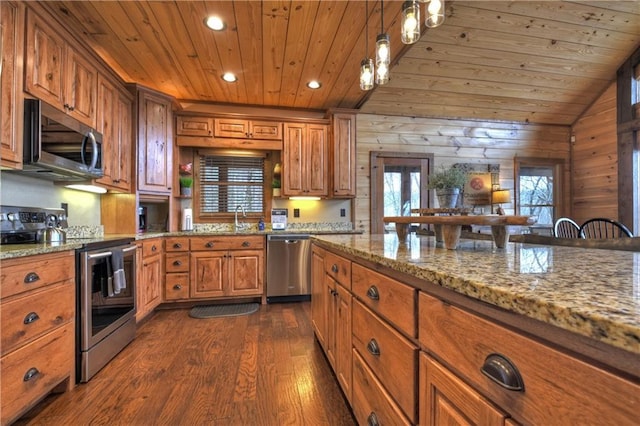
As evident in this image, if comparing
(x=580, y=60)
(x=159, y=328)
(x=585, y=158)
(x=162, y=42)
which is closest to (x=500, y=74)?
(x=580, y=60)

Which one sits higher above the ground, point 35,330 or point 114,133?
point 114,133

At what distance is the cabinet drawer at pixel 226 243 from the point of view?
336 cm

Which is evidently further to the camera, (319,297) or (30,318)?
(319,297)

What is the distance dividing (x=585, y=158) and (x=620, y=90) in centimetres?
101

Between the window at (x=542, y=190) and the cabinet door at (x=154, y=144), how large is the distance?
5.17m

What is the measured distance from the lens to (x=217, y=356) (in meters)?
2.19

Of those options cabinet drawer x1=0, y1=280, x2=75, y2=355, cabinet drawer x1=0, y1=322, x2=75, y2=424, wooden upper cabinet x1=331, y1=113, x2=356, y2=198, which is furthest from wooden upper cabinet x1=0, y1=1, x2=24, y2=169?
wooden upper cabinet x1=331, y1=113, x2=356, y2=198

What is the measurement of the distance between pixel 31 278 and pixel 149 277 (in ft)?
4.95

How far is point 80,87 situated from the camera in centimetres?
237

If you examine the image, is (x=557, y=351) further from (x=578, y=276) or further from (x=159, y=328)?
(x=159, y=328)

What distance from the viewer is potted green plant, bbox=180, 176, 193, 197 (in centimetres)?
374

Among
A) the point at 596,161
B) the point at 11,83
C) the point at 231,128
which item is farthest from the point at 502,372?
the point at 596,161

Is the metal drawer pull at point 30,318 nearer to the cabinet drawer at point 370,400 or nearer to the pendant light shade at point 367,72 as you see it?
the cabinet drawer at point 370,400

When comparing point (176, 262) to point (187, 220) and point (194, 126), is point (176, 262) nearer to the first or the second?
point (187, 220)
